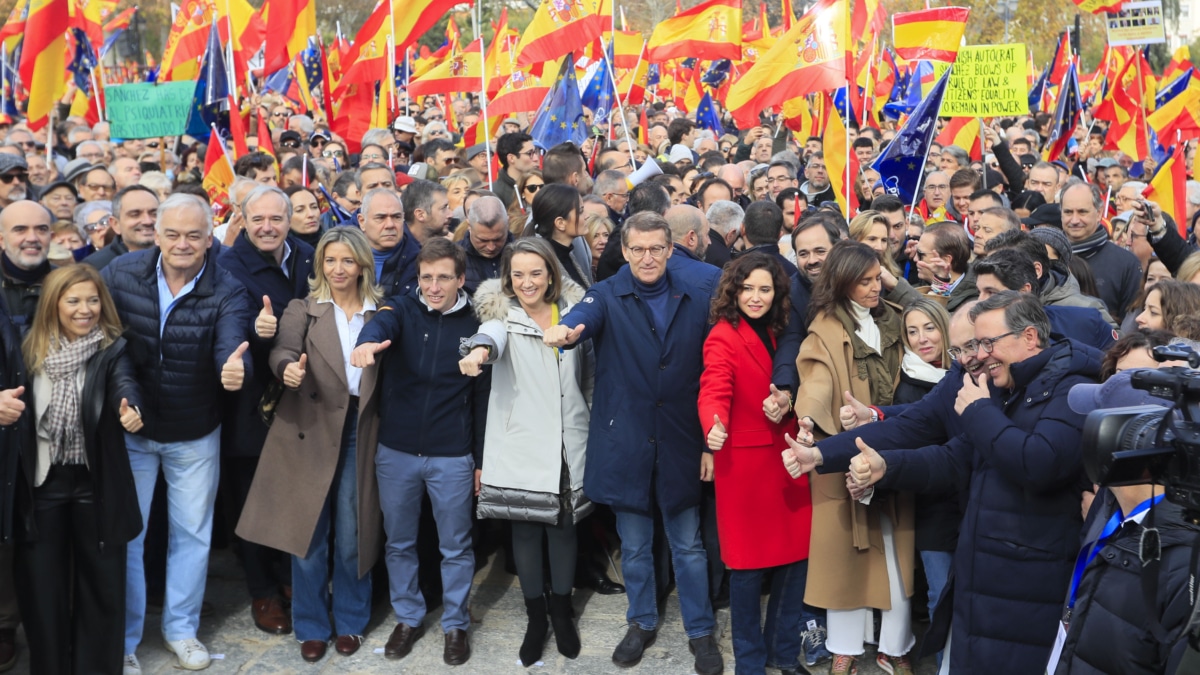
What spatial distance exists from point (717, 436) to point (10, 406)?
2.86m

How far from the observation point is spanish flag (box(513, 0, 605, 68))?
33.1ft

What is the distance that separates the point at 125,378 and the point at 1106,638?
3.95 meters

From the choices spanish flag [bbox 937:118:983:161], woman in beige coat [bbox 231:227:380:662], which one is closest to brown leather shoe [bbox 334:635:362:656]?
woman in beige coat [bbox 231:227:380:662]

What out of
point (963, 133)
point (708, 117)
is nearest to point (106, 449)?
point (963, 133)

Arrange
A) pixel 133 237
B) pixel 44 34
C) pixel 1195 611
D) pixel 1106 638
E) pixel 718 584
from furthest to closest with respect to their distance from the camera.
Result: pixel 44 34 → pixel 133 237 → pixel 718 584 → pixel 1106 638 → pixel 1195 611

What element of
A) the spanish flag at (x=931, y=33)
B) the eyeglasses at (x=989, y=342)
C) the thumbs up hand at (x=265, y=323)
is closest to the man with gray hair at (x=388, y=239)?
the thumbs up hand at (x=265, y=323)

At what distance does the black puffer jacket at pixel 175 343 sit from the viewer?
5203mm

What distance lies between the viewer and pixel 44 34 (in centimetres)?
1009

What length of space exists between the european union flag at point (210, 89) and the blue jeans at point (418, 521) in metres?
6.90

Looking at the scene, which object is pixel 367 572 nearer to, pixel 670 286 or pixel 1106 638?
pixel 670 286

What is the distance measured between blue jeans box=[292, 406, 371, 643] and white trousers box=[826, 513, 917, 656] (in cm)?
223

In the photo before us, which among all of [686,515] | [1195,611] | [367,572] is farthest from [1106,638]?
[367,572]

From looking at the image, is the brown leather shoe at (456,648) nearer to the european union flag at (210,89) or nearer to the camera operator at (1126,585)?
the camera operator at (1126,585)

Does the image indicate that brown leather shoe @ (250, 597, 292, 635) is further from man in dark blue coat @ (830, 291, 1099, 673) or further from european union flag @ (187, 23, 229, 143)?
european union flag @ (187, 23, 229, 143)
